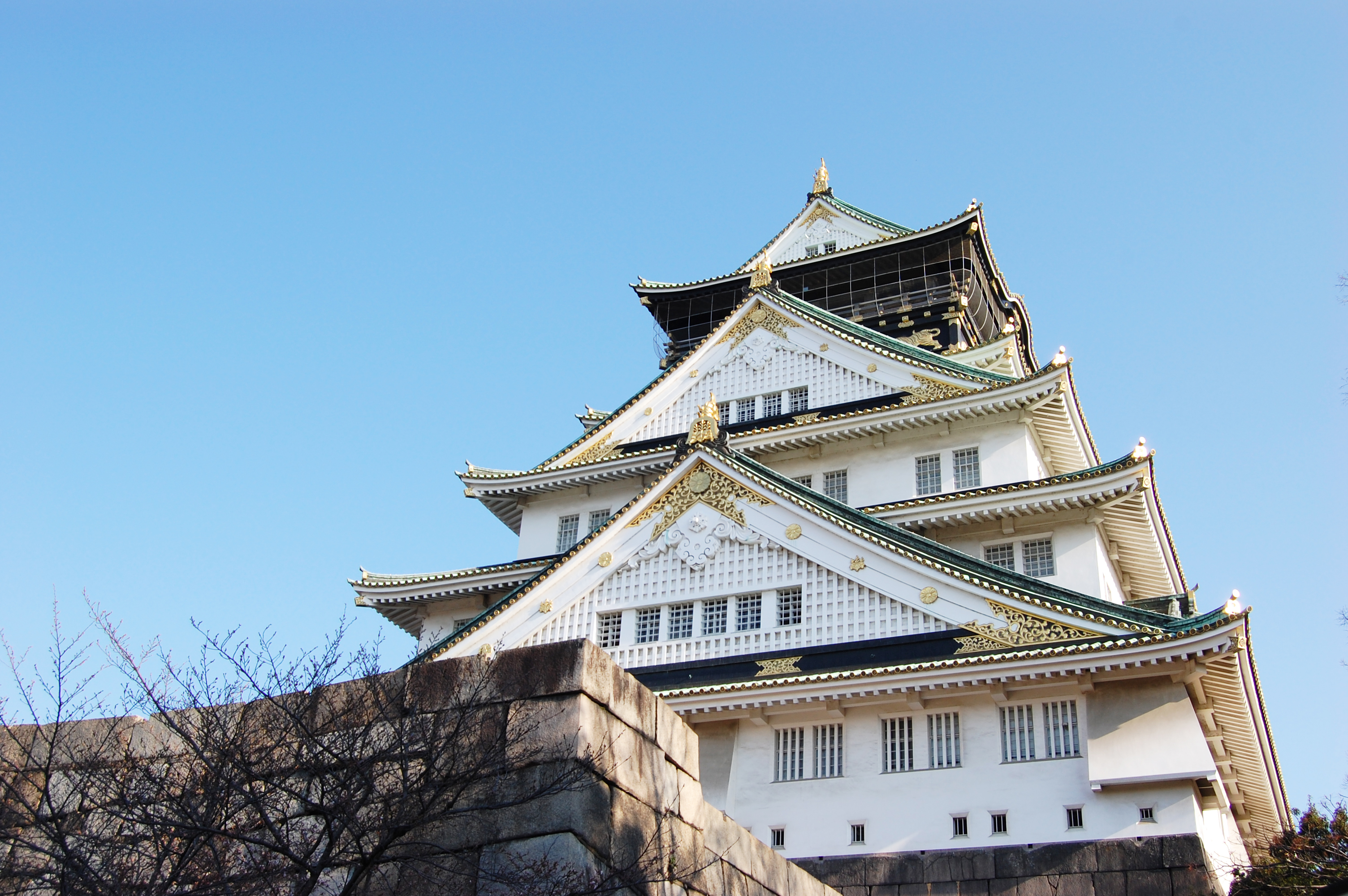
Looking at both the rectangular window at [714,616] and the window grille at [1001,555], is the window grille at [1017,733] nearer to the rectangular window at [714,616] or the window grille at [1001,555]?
the rectangular window at [714,616]

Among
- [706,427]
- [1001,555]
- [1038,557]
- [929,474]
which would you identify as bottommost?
[1038,557]

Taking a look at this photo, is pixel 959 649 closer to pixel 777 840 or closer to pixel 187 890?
pixel 777 840

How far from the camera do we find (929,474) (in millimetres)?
28234

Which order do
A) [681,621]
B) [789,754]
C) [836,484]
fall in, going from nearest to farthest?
1. [789,754]
2. [681,621]
3. [836,484]

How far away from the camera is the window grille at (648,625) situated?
75.8ft

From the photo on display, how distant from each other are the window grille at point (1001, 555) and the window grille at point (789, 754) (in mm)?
6952

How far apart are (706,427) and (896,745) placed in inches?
278

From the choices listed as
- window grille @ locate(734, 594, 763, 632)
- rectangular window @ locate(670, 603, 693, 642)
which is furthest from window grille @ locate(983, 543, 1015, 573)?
rectangular window @ locate(670, 603, 693, 642)

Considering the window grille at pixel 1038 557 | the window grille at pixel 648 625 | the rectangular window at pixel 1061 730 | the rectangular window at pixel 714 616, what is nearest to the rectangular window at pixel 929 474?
the window grille at pixel 1038 557

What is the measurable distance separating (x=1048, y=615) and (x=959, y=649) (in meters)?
1.50

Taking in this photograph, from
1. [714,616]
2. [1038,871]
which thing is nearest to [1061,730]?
[1038,871]

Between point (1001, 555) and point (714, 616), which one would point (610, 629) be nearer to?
point (714, 616)

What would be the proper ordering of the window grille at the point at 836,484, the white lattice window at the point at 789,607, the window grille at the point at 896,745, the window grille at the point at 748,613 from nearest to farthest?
the window grille at the point at 896,745 → the white lattice window at the point at 789,607 → the window grille at the point at 748,613 → the window grille at the point at 836,484

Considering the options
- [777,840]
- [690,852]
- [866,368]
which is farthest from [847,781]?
[866,368]
